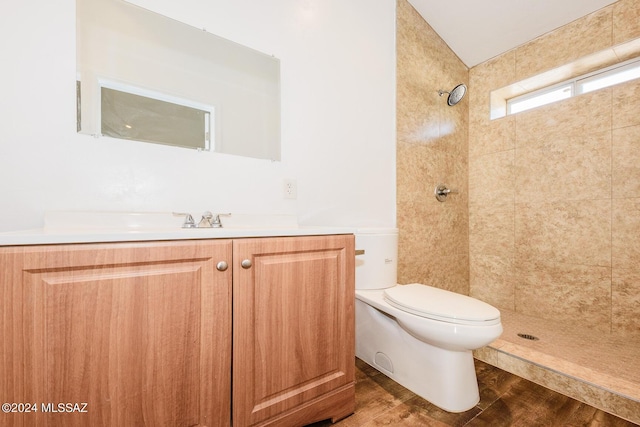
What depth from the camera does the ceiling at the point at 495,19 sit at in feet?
5.98

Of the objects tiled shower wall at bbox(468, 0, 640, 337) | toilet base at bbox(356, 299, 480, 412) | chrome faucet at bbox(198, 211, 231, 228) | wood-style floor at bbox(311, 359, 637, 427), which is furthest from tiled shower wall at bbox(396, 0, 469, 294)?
chrome faucet at bbox(198, 211, 231, 228)

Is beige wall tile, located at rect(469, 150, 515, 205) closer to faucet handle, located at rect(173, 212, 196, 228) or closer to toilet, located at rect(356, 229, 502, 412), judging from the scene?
toilet, located at rect(356, 229, 502, 412)

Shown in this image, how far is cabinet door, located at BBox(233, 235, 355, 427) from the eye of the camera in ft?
2.59

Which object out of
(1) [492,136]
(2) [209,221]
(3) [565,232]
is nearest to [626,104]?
(1) [492,136]

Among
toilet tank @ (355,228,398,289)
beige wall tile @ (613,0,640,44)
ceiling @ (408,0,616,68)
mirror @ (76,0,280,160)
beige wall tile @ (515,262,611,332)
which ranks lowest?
beige wall tile @ (515,262,611,332)

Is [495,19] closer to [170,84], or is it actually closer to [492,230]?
[492,230]

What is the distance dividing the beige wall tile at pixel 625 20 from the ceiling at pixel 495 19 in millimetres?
73

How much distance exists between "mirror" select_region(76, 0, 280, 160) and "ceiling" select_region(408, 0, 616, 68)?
1524mm

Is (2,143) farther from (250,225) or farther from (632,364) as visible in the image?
(632,364)

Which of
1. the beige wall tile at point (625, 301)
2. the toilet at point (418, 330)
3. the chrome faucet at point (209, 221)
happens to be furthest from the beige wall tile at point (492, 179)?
the chrome faucet at point (209, 221)

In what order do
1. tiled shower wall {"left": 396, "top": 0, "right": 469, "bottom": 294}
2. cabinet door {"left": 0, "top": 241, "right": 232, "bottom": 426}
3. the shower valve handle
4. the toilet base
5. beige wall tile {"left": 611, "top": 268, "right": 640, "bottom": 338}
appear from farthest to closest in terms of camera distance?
the shower valve handle
tiled shower wall {"left": 396, "top": 0, "right": 469, "bottom": 294}
beige wall tile {"left": 611, "top": 268, "right": 640, "bottom": 338}
the toilet base
cabinet door {"left": 0, "top": 241, "right": 232, "bottom": 426}

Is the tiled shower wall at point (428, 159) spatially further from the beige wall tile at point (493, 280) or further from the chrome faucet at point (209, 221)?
the chrome faucet at point (209, 221)

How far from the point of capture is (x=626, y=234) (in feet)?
5.45

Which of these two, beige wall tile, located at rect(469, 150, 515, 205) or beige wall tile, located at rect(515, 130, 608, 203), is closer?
beige wall tile, located at rect(515, 130, 608, 203)
